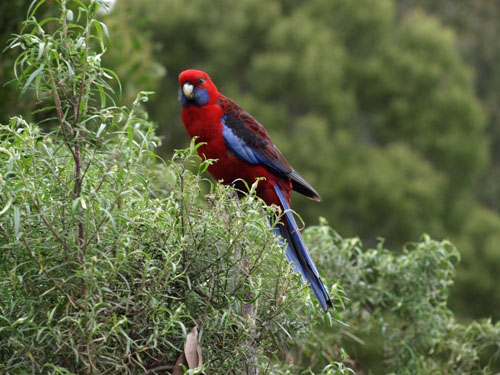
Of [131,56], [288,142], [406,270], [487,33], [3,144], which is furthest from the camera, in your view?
[487,33]

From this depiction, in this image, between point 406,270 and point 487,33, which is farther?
point 487,33

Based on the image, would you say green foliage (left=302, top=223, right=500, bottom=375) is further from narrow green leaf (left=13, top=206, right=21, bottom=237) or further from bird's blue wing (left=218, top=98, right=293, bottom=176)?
narrow green leaf (left=13, top=206, right=21, bottom=237)

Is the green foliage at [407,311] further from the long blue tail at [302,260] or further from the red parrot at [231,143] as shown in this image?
the long blue tail at [302,260]

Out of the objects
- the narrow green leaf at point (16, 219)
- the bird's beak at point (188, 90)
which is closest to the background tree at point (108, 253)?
the narrow green leaf at point (16, 219)

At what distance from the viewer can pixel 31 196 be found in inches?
55.7

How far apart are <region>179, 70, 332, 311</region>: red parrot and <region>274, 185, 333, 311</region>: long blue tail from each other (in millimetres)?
333

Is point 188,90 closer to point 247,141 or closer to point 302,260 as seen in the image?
point 247,141

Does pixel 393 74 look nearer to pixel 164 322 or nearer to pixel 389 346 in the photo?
pixel 389 346

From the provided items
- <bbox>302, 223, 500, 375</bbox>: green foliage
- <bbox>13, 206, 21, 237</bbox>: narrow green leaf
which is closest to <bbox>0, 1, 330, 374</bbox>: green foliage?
<bbox>13, 206, 21, 237</bbox>: narrow green leaf

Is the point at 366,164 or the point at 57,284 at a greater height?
the point at 57,284

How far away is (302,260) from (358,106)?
1132cm

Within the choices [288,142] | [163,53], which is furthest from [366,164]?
[163,53]

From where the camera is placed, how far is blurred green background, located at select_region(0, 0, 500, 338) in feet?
37.9

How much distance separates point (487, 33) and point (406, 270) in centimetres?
1539
